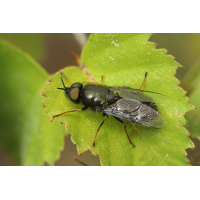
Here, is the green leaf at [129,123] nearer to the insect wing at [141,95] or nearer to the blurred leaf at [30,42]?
the insect wing at [141,95]

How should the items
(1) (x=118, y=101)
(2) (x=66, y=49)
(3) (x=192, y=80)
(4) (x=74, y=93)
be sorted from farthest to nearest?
(2) (x=66, y=49) → (3) (x=192, y=80) → (1) (x=118, y=101) → (4) (x=74, y=93)

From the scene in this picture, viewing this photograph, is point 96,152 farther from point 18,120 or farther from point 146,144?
point 18,120

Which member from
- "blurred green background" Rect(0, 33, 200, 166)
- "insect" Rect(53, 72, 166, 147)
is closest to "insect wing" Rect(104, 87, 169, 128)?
"insect" Rect(53, 72, 166, 147)

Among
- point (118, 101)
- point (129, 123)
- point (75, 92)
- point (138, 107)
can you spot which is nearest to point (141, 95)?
point (138, 107)

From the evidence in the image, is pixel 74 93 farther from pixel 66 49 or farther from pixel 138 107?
pixel 66 49

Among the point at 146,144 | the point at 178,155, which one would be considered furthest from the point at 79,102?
the point at 178,155
